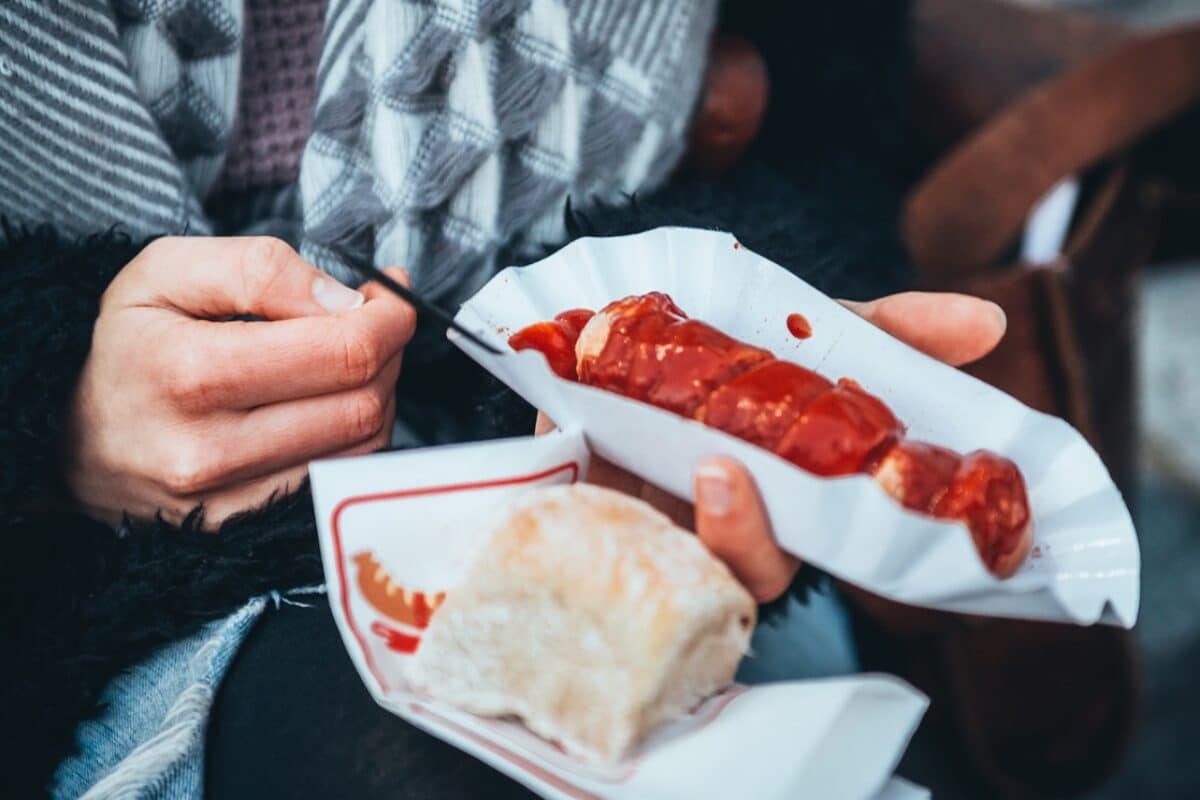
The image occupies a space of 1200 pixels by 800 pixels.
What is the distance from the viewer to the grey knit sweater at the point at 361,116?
4.11 feet

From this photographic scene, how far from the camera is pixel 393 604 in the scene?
1040mm

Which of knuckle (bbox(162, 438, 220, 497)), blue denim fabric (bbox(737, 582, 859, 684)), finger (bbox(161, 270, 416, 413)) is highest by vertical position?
finger (bbox(161, 270, 416, 413))

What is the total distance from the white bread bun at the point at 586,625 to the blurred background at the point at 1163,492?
822mm

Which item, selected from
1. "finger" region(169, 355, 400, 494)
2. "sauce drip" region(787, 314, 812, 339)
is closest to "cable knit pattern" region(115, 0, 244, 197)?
"finger" region(169, 355, 400, 494)

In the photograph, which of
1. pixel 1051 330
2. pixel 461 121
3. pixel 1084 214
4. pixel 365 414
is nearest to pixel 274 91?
pixel 461 121

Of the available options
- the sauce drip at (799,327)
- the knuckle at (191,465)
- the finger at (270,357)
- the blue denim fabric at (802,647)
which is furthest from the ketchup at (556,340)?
the blue denim fabric at (802,647)

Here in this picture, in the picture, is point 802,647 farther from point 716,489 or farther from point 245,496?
point 245,496

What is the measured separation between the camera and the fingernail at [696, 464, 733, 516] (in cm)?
98

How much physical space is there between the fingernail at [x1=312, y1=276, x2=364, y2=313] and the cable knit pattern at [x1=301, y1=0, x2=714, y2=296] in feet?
0.50

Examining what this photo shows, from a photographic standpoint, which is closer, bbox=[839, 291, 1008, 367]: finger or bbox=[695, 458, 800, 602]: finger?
bbox=[695, 458, 800, 602]: finger

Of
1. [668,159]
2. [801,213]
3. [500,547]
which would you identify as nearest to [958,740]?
[801,213]

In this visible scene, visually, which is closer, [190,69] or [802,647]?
[190,69]

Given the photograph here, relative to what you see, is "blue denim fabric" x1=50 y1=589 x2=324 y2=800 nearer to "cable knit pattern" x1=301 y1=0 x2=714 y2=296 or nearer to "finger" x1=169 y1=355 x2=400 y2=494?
"finger" x1=169 y1=355 x2=400 y2=494

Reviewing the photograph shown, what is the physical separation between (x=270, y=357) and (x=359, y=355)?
10 centimetres
